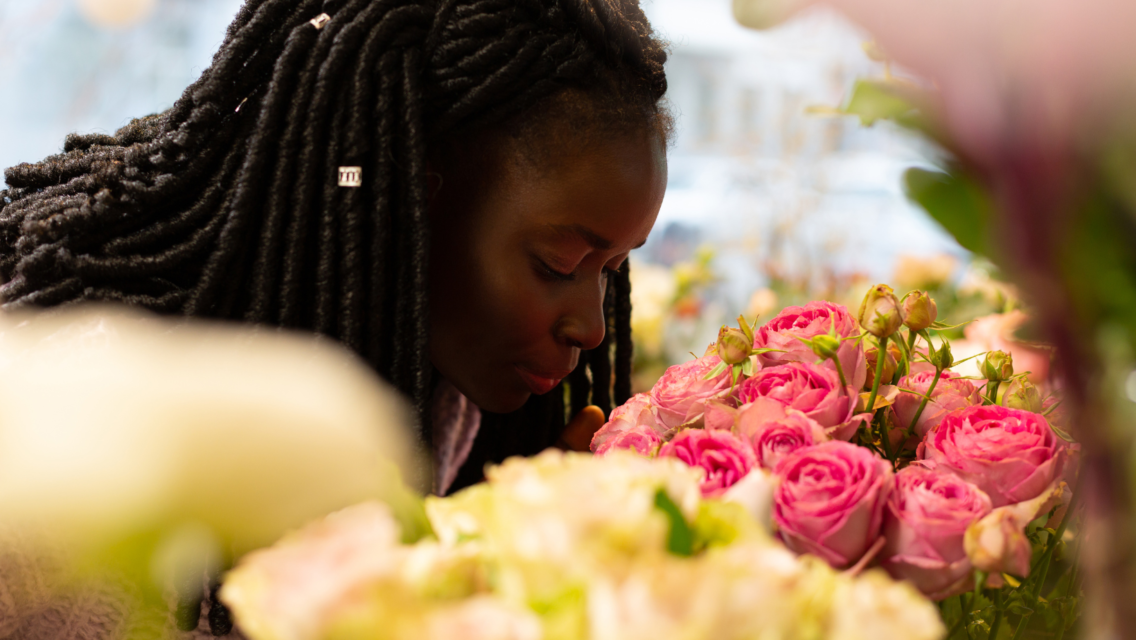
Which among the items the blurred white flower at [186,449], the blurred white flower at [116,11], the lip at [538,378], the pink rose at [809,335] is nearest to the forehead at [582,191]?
the lip at [538,378]

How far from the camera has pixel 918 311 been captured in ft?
1.46

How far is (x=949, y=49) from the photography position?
154 mm

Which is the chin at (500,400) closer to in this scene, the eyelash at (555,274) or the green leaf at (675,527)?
the eyelash at (555,274)

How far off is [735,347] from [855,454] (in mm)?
98

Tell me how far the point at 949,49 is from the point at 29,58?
7.82ft

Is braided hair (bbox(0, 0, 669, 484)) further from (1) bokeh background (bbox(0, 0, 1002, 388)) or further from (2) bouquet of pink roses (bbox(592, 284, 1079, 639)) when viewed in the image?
(1) bokeh background (bbox(0, 0, 1002, 388))

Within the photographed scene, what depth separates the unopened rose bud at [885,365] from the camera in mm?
470

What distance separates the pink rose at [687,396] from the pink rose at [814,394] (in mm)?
23

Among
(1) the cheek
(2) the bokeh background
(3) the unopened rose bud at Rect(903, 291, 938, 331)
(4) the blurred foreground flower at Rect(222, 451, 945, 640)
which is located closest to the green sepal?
(3) the unopened rose bud at Rect(903, 291, 938, 331)

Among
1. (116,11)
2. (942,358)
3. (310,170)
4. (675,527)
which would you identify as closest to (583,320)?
(310,170)

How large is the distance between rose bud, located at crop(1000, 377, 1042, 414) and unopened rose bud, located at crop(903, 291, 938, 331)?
0.23 ft

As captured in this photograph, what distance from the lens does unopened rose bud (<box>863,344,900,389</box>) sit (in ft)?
1.54

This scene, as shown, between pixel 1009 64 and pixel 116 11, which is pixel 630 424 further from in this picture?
pixel 116 11

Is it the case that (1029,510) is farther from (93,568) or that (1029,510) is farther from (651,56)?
(651,56)
